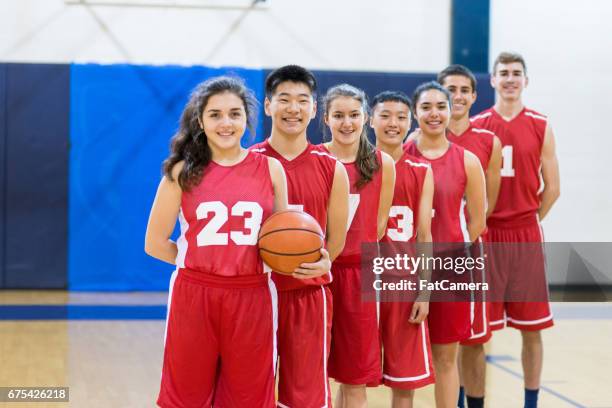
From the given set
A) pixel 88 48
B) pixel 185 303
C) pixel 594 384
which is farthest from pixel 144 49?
pixel 185 303

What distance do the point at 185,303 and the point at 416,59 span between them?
7.37m

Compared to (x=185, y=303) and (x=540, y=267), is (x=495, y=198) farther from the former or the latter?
(x=185, y=303)

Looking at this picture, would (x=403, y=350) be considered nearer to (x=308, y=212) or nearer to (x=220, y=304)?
(x=308, y=212)

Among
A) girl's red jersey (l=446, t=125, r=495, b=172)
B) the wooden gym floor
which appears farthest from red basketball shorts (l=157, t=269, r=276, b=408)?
girl's red jersey (l=446, t=125, r=495, b=172)

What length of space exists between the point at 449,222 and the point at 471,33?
6285mm

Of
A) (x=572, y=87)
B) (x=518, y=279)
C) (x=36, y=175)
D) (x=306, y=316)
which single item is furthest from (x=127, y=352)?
(x=572, y=87)

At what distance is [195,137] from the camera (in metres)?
3.10

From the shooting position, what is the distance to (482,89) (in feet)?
31.3

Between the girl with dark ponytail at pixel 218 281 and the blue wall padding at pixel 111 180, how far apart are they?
613 centimetres

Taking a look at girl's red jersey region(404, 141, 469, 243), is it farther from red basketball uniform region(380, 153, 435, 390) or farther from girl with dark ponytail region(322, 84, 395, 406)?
girl with dark ponytail region(322, 84, 395, 406)

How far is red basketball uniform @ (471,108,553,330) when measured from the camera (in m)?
4.66

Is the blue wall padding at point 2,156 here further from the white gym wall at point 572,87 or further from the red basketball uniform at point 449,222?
the red basketball uniform at point 449,222

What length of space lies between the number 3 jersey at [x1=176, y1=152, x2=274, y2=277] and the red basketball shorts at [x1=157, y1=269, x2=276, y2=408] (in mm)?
55

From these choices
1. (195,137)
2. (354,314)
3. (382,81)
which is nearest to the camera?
(195,137)
